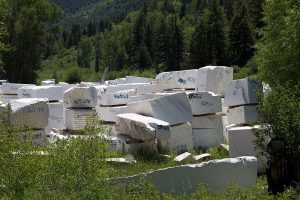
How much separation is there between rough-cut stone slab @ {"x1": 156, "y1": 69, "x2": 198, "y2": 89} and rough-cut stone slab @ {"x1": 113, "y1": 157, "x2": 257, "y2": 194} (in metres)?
11.5

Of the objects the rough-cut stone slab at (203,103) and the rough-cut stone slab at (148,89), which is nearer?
the rough-cut stone slab at (203,103)

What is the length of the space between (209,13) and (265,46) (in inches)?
1818

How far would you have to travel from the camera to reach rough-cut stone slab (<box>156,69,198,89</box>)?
78.4 ft

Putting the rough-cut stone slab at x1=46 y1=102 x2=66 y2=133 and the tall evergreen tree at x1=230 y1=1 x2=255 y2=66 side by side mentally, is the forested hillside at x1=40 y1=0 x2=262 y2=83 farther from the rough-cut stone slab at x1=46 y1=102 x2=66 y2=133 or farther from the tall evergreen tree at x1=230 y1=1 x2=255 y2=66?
the rough-cut stone slab at x1=46 y1=102 x2=66 y2=133

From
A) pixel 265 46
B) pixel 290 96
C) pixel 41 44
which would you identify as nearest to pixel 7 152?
pixel 290 96

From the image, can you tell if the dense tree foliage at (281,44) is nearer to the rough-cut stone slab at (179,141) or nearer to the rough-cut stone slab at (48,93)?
the rough-cut stone slab at (179,141)

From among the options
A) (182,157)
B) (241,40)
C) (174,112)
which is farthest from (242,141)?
(241,40)

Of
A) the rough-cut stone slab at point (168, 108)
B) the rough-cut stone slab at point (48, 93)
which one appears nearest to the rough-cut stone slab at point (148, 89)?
the rough-cut stone slab at point (48, 93)

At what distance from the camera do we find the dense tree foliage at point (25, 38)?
183 ft

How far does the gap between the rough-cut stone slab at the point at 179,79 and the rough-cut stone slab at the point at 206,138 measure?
573 cm

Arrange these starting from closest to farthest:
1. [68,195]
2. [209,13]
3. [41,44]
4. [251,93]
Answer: [68,195]
[251,93]
[41,44]
[209,13]

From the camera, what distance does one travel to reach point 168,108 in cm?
1686

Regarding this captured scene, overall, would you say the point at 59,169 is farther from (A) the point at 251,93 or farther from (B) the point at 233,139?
(A) the point at 251,93

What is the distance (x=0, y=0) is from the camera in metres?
11.9
